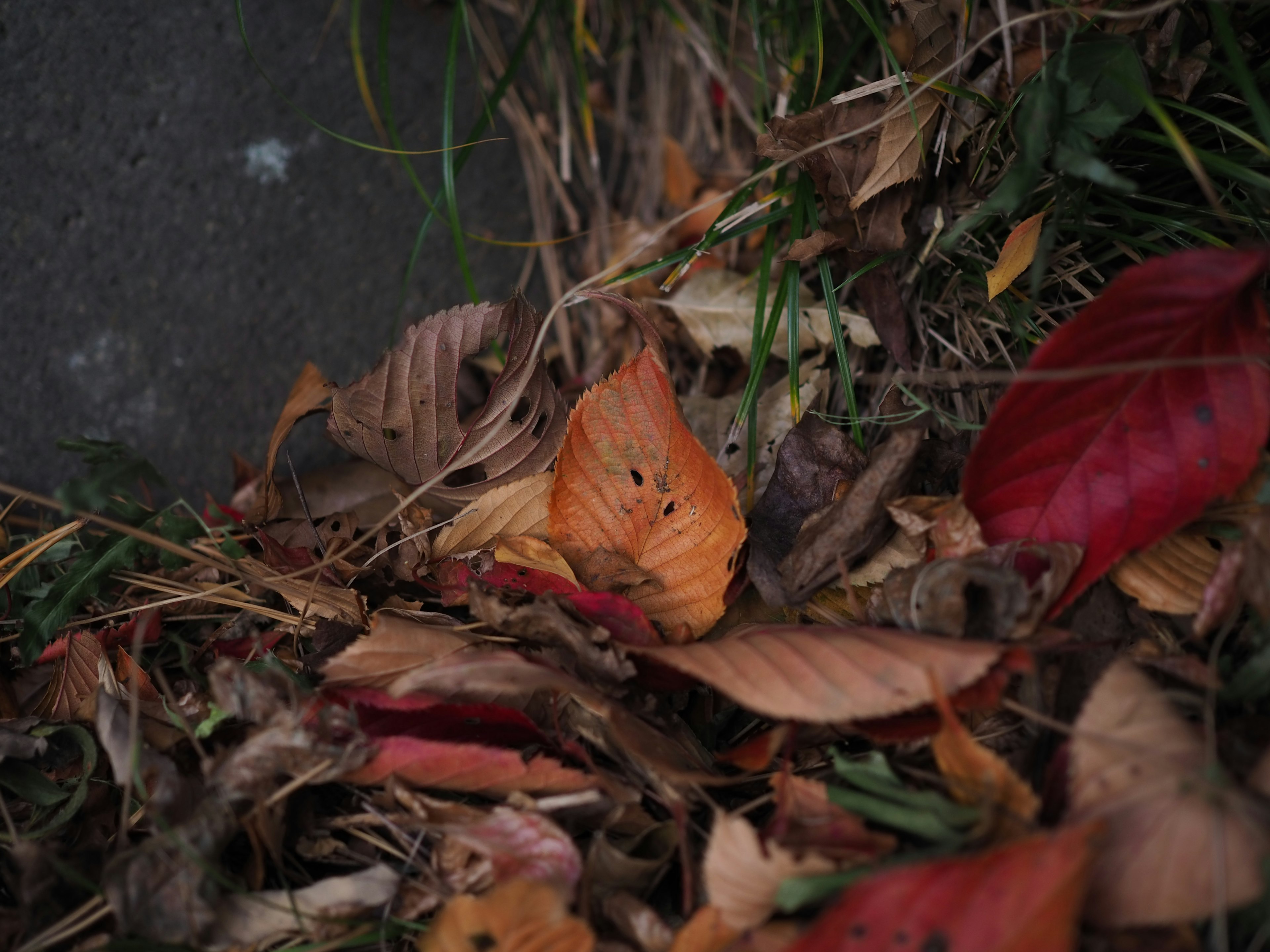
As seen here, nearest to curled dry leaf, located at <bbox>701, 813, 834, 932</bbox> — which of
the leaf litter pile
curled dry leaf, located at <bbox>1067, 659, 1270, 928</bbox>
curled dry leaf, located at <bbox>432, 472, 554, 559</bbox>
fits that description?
the leaf litter pile

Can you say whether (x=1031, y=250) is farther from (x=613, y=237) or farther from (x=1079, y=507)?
(x=613, y=237)

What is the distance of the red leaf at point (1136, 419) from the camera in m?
0.74

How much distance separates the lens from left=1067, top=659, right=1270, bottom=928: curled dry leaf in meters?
0.59

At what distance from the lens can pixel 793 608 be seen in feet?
2.97

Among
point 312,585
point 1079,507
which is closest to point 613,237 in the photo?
point 312,585

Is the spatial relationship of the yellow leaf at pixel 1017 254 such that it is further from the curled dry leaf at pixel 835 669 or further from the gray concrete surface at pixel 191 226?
the gray concrete surface at pixel 191 226

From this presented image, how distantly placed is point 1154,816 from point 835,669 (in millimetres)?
258

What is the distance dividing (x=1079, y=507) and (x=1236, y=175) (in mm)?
398

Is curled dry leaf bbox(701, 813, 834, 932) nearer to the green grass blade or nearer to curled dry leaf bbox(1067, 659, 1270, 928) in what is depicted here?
curled dry leaf bbox(1067, 659, 1270, 928)

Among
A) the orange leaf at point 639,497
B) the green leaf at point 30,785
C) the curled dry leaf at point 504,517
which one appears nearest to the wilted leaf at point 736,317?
the orange leaf at point 639,497

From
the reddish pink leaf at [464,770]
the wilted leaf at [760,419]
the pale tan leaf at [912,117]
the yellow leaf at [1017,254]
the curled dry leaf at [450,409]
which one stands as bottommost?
the reddish pink leaf at [464,770]

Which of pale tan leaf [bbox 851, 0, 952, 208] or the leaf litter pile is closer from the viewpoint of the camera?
the leaf litter pile

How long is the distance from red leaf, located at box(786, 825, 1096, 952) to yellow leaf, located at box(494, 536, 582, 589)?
1.48ft

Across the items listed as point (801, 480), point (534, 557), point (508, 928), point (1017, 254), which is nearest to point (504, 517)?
point (534, 557)
